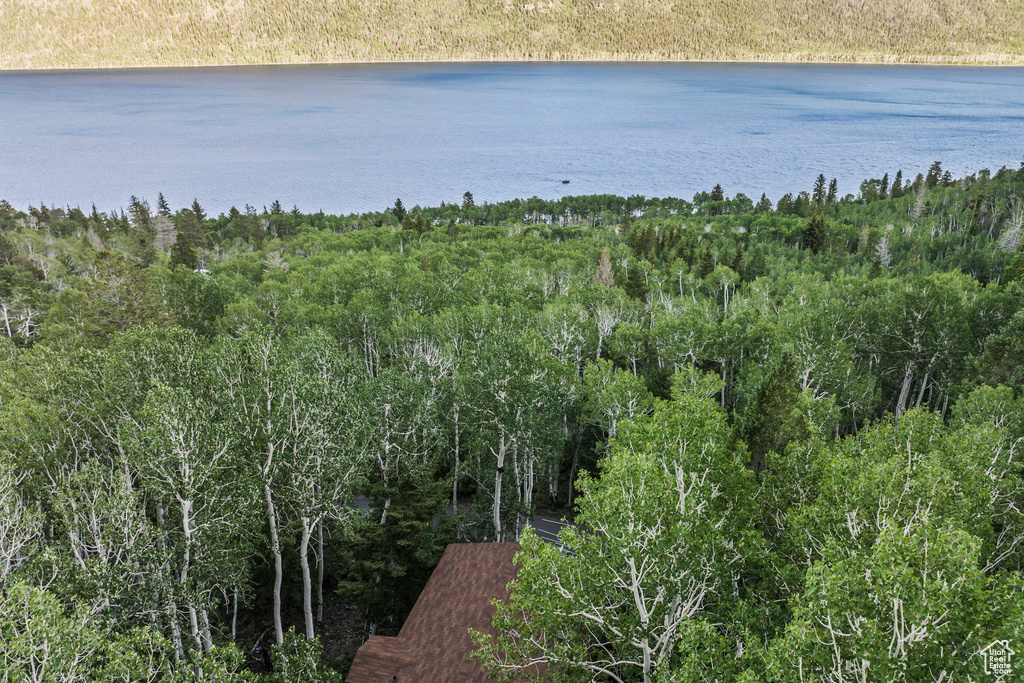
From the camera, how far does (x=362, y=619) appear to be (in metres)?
29.6

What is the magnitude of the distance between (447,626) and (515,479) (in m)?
13.9

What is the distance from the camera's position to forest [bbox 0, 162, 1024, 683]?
578 inches

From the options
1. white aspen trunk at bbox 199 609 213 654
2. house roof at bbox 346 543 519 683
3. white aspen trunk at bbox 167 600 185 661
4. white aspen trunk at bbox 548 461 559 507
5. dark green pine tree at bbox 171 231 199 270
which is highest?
white aspen trunk at bbox 167 600 185 661

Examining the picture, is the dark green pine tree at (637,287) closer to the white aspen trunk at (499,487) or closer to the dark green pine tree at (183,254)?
the white aspen trunk at (499,487)

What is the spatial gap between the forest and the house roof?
2002 millimetres

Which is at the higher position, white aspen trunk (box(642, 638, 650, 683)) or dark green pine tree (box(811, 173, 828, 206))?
white aspen trunk (box(642, 638, 650, 683))

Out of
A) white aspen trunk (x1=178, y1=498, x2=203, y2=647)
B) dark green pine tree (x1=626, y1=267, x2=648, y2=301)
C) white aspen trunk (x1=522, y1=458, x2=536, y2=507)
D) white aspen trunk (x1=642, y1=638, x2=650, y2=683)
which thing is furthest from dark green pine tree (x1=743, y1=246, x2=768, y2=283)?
white aspen trunk (x1=178, y1=498, x2=203, y2=647)

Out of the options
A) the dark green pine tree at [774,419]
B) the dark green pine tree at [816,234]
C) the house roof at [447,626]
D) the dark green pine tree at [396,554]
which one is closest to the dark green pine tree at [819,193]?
the dark green pine tree at [816,234]

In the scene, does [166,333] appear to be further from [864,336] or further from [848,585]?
[864,336]

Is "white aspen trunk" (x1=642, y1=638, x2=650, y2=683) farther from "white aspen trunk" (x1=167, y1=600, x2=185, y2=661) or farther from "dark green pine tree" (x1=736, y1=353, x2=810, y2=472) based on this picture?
"dark green pine tree" (x1=736, y1=353, x2=810, y2=472)

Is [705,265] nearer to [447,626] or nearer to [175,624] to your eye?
[447,626]

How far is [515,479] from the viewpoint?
36500 mm

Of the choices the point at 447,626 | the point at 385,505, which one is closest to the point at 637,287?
the point at 385,505

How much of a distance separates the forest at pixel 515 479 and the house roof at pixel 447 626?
78.8 inches
